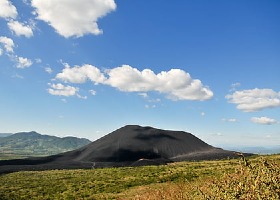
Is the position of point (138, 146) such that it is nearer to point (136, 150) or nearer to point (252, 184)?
point (136, 150)

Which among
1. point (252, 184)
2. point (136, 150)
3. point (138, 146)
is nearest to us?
point (252, 184)

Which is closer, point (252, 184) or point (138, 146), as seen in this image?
point (252, 184)

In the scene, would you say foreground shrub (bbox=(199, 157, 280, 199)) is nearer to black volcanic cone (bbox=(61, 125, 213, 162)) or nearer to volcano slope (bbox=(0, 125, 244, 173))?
volcano slope (bbox=(0, 125, 244, 173))

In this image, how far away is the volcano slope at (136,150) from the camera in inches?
4040

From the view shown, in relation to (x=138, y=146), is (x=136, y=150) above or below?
below

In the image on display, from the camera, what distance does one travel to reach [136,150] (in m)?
114

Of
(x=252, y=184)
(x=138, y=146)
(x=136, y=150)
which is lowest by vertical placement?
(x=252, y=184)

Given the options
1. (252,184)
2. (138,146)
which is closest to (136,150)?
(138,146)

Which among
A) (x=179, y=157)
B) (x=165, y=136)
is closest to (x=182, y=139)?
(x=165, y=136)

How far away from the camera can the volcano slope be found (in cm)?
10262

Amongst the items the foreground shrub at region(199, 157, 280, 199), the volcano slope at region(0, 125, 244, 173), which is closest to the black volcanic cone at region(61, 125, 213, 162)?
the volcano slope at region(0, 125, 244, 173)

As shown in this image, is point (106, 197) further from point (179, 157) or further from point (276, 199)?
point (179, 157)

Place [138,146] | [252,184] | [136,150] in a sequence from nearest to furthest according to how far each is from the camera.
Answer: [252,184] < [136,150] < [138,146]

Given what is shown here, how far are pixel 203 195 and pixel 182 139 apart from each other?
12047 cm
